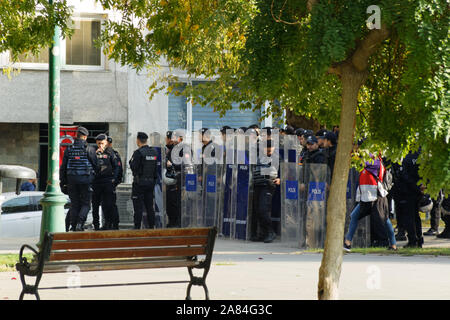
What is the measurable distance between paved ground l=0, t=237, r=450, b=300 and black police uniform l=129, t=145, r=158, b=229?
3.89 metres

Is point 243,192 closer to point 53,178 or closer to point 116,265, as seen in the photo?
point 53,178

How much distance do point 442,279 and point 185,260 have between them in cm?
363

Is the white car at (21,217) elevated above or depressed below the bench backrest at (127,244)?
below

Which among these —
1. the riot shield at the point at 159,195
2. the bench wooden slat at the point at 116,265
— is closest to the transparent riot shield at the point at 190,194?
the riot shield at the point at 159,195

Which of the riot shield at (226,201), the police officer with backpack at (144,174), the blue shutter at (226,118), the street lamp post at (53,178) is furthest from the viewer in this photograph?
the blue shutter at (226,118)

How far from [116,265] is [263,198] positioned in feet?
25.9

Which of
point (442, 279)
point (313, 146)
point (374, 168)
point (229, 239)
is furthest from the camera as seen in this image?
→ point (229, 239)

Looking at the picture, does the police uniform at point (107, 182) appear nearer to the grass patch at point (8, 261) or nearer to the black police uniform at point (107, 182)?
the black police uniform at point (107, 182)

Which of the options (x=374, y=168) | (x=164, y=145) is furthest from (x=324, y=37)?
(x=164, y=145)

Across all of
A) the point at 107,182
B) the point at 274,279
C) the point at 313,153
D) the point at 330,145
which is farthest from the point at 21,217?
the point at 274,279

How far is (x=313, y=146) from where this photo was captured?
15.1 m

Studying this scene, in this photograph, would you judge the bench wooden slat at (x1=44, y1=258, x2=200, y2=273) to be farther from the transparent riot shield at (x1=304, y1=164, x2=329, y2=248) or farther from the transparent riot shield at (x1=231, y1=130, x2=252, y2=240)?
the transparent riot shield at (x1=231, y1=130, x2=252, y2=240)

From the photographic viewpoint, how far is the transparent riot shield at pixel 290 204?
1495cm

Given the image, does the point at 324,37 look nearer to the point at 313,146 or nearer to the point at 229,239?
the point at 313,146
